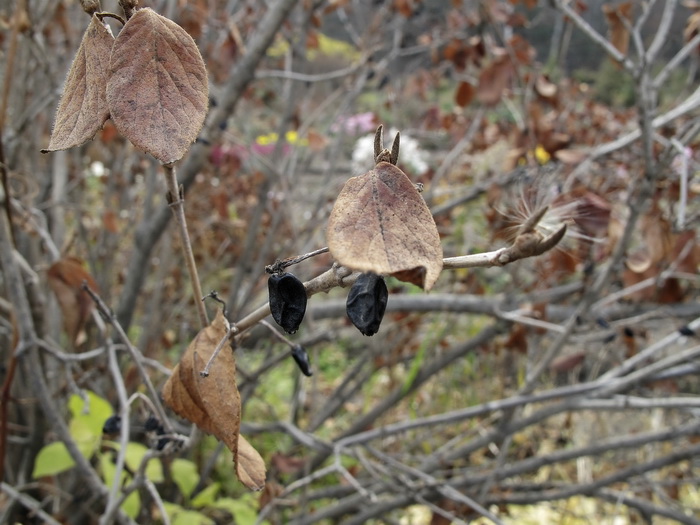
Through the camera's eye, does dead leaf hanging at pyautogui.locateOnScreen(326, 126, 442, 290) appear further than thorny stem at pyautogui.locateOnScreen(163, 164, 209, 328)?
No

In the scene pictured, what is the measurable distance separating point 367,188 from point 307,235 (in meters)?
1.95

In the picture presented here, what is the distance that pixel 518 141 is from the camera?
1899 mm

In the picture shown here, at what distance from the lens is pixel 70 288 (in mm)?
1025

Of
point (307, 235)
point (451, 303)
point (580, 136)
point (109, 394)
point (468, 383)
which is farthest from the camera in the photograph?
point (468, 383)

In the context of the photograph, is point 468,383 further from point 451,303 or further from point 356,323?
point 356,323

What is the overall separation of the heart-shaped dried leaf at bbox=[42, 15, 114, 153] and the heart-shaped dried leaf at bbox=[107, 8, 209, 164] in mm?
21

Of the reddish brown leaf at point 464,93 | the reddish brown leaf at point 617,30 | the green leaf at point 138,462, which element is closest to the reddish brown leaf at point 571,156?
the reddish brown leaf at point 617,30

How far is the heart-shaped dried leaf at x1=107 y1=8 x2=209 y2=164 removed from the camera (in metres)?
0.34

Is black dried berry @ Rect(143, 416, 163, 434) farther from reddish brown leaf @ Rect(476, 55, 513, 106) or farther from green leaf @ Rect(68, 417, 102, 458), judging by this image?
reddish brown leaf @ Rect(476, 55, 513, 106)

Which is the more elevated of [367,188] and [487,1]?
[367,188]

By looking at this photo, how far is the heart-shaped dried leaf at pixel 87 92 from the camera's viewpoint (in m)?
0.35

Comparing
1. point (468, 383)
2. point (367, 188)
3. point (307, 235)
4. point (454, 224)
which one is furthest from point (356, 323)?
point (468, 383)

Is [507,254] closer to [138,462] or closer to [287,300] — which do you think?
[287,300]

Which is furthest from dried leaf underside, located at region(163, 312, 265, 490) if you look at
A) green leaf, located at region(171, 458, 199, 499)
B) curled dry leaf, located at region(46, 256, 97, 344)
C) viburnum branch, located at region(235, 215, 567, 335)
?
green leaf, located at region(171, 458, 199, 499)
